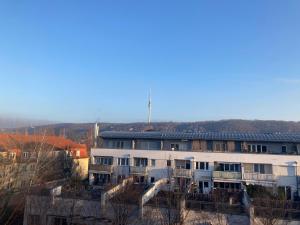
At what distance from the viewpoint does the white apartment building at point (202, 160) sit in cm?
3453

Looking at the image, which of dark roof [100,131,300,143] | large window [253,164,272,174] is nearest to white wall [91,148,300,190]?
large window [253,164,272,174]

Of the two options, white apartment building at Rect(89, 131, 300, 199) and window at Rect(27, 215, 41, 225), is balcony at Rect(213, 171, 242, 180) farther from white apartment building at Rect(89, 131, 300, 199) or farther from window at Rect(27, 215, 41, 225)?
window at Rect(27, 215, 41, 225)

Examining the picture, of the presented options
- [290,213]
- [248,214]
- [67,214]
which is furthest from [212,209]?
[67,214]

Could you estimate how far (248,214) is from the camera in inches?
827

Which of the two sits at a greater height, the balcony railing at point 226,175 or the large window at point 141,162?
the large window at point 141,162

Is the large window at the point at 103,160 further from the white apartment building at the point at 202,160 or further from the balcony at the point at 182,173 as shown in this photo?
the balcony at the point at 182,173

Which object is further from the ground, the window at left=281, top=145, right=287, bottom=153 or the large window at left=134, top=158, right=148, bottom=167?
the window at left=281, top=145, right=287, bottom=153

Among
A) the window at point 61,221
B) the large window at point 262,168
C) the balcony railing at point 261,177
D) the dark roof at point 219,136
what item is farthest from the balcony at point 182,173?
the window at point 61,221

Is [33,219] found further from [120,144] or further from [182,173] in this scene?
[120,144]

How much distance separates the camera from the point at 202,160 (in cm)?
3753

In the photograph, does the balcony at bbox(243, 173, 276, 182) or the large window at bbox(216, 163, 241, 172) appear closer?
the balcony at bbox(243, 173, 276, 182)

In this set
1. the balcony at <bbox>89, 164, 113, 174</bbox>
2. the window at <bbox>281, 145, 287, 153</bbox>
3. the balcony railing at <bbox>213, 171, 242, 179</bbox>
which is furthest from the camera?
the balcony at <bbox>89, 164, 113, 174</bbox>

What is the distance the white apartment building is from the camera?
34531 millimetres

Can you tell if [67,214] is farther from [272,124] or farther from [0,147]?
[272,124]
